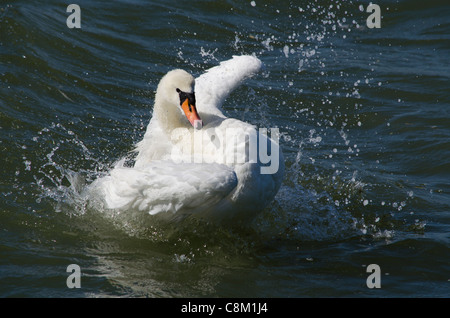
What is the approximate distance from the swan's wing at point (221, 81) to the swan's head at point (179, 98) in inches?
29.9

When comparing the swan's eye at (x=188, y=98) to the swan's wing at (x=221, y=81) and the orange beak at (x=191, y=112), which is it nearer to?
the orange beak at (x=191, y=112)

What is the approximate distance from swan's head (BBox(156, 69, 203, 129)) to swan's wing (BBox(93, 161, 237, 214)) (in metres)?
0.71

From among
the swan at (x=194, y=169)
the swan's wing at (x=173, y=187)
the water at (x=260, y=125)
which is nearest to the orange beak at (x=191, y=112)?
the swan at (x=194, y=169)

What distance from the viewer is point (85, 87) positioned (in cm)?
976

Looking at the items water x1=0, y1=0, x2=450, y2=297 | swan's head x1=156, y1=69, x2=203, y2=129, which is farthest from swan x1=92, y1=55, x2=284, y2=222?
water x1=0, y1=0, x2=450, y2=297

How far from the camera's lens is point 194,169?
499cm

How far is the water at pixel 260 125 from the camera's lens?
5516 mm

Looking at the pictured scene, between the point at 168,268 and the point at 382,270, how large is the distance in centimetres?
192

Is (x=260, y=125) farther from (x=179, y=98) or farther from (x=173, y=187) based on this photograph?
(x=173, y=187)

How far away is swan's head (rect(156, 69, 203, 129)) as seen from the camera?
5.79 meters

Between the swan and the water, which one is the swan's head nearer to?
the swan

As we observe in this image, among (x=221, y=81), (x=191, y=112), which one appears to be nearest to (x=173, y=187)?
(x=191, y=112)
